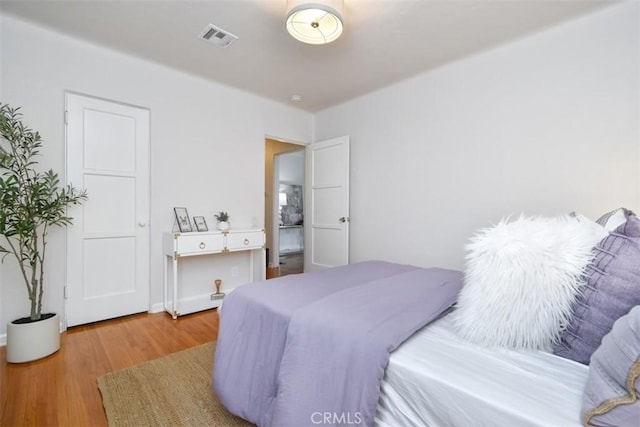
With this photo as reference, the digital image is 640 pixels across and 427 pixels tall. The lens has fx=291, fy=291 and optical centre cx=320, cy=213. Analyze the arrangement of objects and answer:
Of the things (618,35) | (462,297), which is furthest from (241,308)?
(618,35)

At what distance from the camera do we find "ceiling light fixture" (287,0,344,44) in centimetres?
181

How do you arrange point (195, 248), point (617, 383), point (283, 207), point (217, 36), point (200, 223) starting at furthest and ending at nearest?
point (283, 207)
point (200, 223)
point (195, 248)
point (217, 36)
point (617, 383)

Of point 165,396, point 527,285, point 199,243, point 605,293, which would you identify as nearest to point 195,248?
point 199,243

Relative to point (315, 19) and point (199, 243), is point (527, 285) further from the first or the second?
point (199, 243)

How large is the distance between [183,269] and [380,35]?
302 centimetres

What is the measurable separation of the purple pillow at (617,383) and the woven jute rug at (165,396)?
55.6 inches

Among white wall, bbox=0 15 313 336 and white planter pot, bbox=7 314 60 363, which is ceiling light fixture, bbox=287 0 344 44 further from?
white planter pot, bbox=7 314 60 363

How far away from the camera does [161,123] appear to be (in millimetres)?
3047

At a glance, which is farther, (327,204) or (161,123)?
(327,204)

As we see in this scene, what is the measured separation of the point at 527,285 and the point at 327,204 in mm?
3273

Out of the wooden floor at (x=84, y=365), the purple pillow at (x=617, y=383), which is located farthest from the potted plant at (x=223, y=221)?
the purple pillow at (x=617, y=383)

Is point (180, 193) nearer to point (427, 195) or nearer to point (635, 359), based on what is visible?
point (427, 195)

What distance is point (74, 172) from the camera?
2582 millimetres

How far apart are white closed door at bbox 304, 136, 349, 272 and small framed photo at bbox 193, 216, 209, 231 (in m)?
1.60
